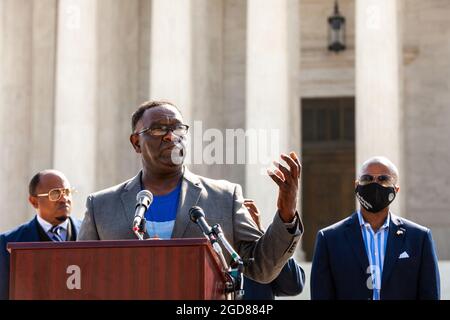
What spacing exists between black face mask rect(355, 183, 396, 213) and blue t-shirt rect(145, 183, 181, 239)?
2.88 m

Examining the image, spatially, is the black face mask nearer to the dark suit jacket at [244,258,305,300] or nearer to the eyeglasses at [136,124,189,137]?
the dark suit jacket at [244,258,305,300]

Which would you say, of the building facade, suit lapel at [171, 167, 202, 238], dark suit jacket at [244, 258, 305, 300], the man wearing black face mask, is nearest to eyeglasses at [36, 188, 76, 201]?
dark suit jacket at [244, 258, 305, 300]

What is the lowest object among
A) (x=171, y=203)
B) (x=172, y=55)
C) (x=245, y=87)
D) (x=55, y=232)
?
(x=55, y=232)

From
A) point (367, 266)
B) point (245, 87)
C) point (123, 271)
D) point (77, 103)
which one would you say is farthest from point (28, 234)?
point (245, 87)

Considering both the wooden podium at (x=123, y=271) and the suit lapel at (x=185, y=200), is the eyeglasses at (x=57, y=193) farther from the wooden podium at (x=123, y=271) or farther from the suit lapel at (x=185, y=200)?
the wooden podium at (x=123, y=271)

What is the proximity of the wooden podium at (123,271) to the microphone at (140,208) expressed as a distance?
802 mm

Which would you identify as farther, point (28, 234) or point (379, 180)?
point (28, 234)

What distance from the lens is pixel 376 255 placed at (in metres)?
12.0

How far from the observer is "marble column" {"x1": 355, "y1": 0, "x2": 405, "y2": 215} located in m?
30.8

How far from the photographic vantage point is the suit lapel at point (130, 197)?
9.73 metres

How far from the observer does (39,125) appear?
124 feet

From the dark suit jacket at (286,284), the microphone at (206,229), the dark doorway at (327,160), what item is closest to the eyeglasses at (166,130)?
the microphone at (206,229)

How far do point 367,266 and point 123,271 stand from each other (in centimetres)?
491

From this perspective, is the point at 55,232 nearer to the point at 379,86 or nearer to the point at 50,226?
the point at 50,226
